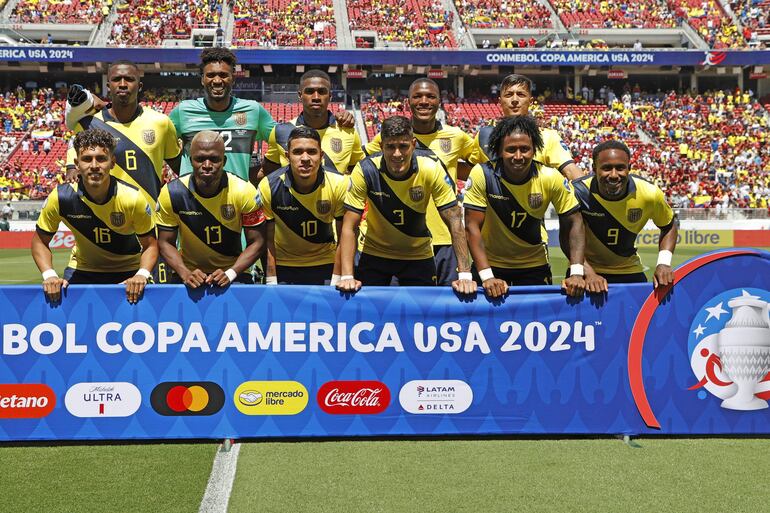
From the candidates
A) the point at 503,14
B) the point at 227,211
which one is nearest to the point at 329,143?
the point at 227,211

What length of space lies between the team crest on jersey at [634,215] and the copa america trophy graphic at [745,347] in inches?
41.2

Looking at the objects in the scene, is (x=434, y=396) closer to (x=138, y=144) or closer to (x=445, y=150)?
(x=445, y=150)

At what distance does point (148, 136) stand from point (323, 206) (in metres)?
1.78

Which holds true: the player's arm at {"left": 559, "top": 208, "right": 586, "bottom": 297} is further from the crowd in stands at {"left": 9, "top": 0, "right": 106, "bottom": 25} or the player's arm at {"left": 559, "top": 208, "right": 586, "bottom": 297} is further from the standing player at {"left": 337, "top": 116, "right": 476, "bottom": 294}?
the crowd in stands at {"left": 9, "top": 0, "right": 106, "bottom": 25}

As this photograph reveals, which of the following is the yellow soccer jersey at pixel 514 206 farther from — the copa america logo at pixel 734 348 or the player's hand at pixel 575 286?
the copa america logo at pixel 734 348

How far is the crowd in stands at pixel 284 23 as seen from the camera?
1834 inches

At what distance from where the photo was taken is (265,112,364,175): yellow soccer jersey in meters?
7.00

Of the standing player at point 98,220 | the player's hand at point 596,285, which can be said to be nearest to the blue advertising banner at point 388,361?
the player's hand at point 596,285

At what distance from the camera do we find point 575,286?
17.5 feet

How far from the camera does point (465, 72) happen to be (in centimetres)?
4738

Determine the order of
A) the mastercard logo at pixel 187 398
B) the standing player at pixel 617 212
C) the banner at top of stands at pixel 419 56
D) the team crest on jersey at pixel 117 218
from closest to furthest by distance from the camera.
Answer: the mastercard logo at pixel 187 398
the team crest on jersey at pixel 117 218
the standing player at pixel 617 212
the banner at top of stands at pixel 419 56

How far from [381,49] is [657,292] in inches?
1652

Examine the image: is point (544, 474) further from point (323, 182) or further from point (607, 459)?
point (323, 182)

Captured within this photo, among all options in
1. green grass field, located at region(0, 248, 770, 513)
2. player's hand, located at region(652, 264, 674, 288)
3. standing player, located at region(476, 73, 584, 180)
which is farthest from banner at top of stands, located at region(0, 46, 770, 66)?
green grass field, located at region(0, 248, 770, 513)
